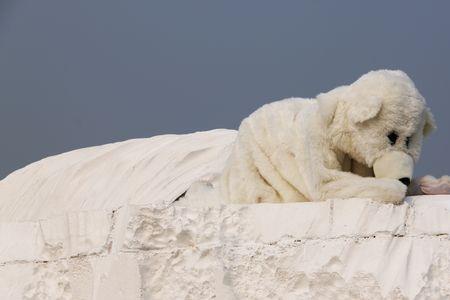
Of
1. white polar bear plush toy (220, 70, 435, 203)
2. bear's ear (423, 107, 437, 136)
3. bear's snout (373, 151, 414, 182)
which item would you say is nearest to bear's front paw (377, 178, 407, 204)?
white polar bear plush toy (220, 70, 435, 203)

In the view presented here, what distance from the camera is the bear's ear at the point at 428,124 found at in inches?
185

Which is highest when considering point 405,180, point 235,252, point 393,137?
point 393,137

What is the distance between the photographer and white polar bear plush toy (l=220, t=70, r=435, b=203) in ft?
15.1

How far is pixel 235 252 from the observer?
13.9 feet

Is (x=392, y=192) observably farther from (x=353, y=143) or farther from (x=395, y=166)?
(x=353, y=143)

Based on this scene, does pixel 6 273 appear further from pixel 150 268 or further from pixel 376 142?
pixel 376 142

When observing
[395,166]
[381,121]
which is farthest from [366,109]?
[395,166]

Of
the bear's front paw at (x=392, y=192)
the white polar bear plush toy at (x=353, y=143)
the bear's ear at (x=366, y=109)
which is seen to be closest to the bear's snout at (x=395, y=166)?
the white polar bear plush toy at (x=353, y=143)

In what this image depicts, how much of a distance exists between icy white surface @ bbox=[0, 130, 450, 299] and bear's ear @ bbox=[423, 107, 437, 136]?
0.38 metres

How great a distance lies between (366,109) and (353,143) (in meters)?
0.14

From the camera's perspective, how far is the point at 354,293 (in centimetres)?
404

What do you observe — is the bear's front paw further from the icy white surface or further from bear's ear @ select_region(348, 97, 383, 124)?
bear's ear @ select_region(348, 97, 383, 124)

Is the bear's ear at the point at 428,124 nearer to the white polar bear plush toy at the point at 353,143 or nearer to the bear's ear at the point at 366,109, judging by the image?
the white polar bear plush toy at the point at 353,143

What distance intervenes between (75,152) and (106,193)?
713 millimetres
